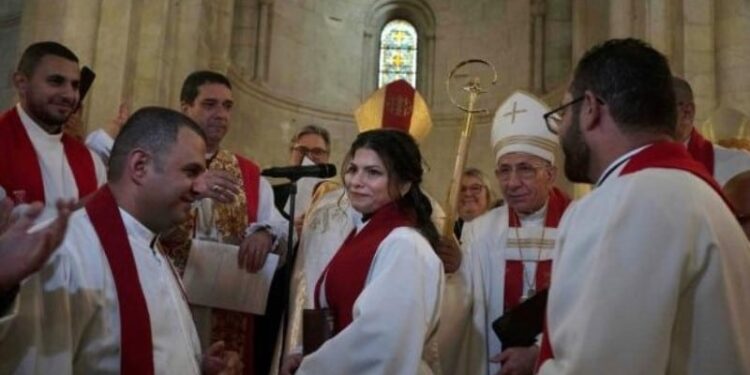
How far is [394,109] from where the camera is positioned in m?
5.34

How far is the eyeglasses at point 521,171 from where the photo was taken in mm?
4508

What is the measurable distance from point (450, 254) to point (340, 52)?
9.48 m

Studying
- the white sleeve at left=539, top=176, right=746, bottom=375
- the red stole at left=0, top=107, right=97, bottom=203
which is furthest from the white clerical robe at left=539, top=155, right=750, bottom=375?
the red stole at left=0, top=107, right=97, bottom=203

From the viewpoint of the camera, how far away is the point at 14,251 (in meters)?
2.01

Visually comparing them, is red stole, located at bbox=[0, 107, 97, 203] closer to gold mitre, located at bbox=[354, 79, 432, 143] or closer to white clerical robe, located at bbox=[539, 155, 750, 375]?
gold mitre, located at bbox=[354, 79, 432, 143]

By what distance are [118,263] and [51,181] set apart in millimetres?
1910

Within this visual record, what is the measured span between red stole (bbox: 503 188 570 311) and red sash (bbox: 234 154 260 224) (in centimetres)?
Answer: 152

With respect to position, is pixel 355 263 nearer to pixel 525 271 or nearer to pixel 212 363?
pixel 212 363

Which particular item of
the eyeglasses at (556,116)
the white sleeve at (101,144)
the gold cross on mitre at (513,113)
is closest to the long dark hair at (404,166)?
the eyeglasses at (556,116)

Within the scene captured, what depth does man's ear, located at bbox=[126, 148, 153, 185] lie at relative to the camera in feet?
8.97

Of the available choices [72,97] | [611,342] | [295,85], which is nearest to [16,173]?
[72,97]

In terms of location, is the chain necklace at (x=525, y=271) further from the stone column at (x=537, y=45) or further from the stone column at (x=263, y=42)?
the stone column at (x=263, y=42)

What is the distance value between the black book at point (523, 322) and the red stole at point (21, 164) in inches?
88.8

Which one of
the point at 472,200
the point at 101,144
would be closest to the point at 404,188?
the point at 101,144
